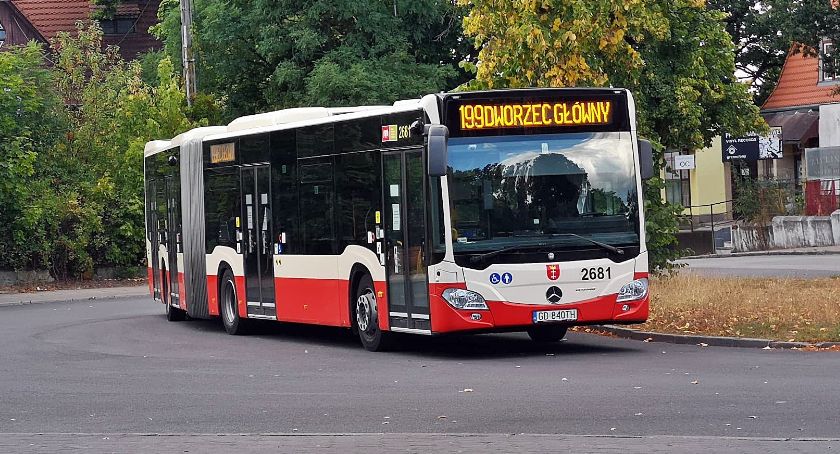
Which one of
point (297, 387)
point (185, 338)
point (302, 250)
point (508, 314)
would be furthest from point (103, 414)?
point (185, 338)

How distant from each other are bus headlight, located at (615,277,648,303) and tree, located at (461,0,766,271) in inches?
304

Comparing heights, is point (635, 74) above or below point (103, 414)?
above

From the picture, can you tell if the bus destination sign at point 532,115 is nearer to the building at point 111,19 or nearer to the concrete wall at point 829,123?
the concrete wall at point 829,123

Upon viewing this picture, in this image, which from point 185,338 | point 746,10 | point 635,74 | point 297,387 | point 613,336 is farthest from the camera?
point 746,10

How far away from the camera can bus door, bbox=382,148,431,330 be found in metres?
18.4

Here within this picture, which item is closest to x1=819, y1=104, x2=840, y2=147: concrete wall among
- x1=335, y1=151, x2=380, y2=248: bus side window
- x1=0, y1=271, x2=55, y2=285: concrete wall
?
x1=335, y1=151, x2=380, y2=248: bus side window

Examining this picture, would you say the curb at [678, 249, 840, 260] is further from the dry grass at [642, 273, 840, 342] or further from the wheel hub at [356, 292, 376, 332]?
the wheel hub at [356, 292, 376, 332]

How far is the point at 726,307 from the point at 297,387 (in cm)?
782

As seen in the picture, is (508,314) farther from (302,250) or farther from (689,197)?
(689,197)

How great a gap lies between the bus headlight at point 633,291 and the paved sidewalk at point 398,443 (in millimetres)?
6897

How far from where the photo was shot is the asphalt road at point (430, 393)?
11.9 meters

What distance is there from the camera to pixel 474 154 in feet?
59.5

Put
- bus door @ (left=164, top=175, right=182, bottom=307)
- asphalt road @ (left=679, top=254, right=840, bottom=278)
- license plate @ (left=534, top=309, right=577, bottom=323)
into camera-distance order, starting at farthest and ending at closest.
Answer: asphalt road @ (left=679, top=254, right=840, bottom=278), bus door @ (left=164, top=175, right=182, bottom=307), license plate @ (left=534, top=309, right=577, bottom=323)

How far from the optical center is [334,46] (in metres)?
50.2
